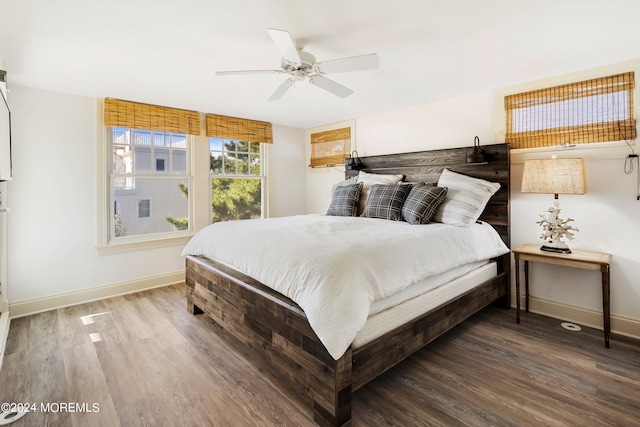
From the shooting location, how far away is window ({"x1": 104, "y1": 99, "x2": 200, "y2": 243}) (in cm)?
365

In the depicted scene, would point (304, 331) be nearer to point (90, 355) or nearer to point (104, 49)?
point (90, 355)

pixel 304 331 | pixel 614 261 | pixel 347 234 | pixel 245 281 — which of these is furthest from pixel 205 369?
pixel 614 261

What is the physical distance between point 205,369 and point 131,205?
2.56 m

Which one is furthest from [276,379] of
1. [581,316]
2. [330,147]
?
[330,147]

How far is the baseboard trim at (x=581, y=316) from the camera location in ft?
8.55

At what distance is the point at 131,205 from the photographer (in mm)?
3834

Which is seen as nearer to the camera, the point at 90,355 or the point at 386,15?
the point at 386,15

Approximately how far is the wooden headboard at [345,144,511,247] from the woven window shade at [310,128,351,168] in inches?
26.6

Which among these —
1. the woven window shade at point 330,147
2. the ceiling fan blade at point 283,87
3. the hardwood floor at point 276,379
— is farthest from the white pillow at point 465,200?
the woven window shade at point 330,147

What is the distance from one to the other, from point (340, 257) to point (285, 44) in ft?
4.44

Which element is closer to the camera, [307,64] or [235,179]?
[307,64]

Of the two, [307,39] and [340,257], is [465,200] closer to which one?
[340,257]

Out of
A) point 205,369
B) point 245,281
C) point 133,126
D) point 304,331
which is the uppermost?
point 133,126

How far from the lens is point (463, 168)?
3496mm
